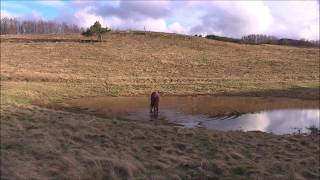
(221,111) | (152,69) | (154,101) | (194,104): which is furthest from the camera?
(152,69)

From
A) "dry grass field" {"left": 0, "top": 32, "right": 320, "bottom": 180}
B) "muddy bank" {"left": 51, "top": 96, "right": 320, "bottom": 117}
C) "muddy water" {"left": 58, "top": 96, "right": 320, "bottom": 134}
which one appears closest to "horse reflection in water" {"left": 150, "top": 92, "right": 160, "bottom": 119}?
"muddy water" {"left": 58, "top": 96, "right": 320, "bottom": 134}

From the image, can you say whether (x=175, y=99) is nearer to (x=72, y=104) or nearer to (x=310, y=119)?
(x=72, y=104)

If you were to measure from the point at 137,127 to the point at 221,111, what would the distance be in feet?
29.8

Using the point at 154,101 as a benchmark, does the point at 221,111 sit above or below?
below

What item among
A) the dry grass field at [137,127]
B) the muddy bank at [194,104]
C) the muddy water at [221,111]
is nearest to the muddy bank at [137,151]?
the dry grass field at [137,127]

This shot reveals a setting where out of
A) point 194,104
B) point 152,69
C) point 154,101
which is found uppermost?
point 154,101

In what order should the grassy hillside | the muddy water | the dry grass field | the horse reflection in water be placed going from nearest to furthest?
the dry grass field, the muddy water, the horse reflection in water, the grassy hillside

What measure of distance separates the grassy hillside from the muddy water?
3.30 meters

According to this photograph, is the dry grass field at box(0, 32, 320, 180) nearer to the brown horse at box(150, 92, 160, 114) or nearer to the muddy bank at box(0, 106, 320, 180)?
the muddy bank at box(0, 106, 320, 180)

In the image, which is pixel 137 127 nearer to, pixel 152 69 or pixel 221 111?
pixel 221 111

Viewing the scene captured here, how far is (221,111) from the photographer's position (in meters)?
26.2

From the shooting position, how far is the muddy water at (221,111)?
867 inches

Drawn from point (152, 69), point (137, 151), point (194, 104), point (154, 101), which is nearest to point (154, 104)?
point (154, 101)

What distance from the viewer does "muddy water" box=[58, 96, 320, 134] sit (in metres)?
22.0
